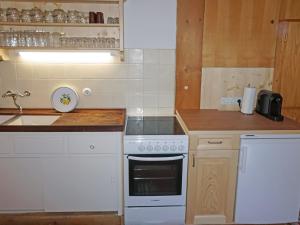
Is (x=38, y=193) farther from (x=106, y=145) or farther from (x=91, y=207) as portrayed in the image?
(x=106, y=145)

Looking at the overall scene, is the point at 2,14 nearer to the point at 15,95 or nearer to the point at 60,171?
the point at 15,95

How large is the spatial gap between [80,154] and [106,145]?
226 millimetres

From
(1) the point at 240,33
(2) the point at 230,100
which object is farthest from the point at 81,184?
(1) the point at 240,33

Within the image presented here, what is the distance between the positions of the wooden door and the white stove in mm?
1275

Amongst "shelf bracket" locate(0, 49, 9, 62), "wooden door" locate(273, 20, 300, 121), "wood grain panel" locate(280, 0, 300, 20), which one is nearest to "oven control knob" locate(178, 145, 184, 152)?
"wooden door" locate(273, 20, 300, 121)

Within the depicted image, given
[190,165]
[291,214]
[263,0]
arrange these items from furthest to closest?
1. [263,0]
2. [291,214]
3. [190,165]

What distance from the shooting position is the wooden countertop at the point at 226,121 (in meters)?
2.21

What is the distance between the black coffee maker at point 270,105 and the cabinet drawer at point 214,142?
1.78ft

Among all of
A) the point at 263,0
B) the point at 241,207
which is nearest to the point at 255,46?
the point at 263,0

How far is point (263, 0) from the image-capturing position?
2.62 meters

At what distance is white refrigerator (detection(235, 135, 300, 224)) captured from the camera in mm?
2174

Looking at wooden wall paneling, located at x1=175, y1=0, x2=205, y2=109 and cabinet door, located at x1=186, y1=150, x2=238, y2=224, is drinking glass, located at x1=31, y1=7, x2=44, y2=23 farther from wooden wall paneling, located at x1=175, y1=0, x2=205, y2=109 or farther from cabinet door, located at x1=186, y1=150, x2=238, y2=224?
cabinet door, located at x1=186, y1=150, x2=238, y2=224

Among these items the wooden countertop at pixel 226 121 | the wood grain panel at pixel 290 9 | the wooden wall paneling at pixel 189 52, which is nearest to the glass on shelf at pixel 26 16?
the wooden wall paneling at pixel 189 52

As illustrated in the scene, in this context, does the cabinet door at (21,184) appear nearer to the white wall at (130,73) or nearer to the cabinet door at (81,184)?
the cabinet door at (81,184)
